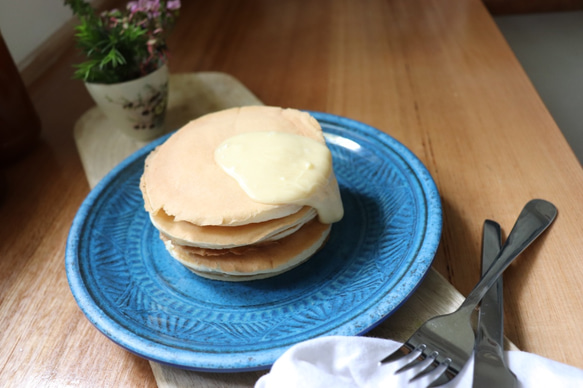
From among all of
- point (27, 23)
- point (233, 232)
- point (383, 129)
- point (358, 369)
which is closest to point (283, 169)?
point (233, 232)

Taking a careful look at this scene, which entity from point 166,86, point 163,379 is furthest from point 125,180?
point 163,379

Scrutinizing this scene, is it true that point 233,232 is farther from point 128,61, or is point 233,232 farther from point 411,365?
point 128,61

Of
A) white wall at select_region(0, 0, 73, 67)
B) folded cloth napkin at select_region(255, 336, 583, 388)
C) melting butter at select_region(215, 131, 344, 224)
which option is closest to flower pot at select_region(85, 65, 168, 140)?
melting butter at select_region(215, 131, 344, 224)

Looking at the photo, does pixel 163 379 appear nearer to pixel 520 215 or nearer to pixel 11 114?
pixel 520 215

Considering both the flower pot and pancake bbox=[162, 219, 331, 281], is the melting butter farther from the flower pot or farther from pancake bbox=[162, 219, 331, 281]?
the flower pot

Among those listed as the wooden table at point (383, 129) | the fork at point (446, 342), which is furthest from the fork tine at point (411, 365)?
the wooden table at point (383, 129)

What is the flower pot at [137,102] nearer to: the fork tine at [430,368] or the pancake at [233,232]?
the pancake at [233,232]

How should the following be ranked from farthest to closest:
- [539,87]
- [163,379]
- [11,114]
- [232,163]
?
[539,87]
[11,114]
[232,163]
[163,379]
